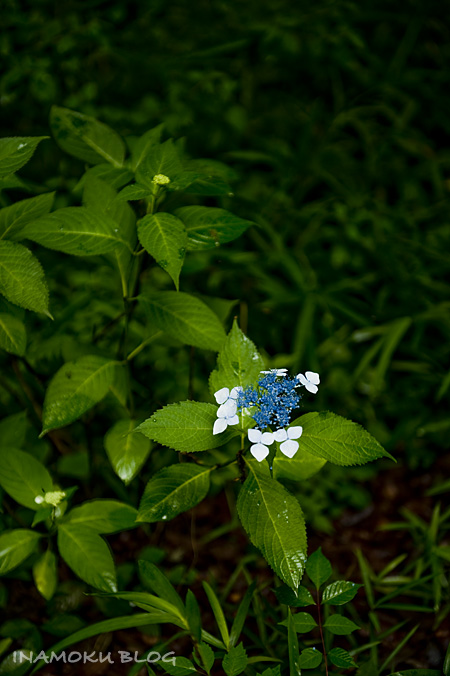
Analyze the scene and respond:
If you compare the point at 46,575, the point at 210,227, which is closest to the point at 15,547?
the point at 46,575

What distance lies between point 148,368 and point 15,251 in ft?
2.89

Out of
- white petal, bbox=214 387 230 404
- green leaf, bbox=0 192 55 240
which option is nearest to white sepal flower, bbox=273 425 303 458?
white petal, bbox=214 387 230 404

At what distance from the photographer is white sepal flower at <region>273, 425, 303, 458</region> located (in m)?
0.89

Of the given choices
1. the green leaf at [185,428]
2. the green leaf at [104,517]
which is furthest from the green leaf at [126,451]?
the green leaf at [185,428]

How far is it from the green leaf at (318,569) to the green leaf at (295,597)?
4 cm

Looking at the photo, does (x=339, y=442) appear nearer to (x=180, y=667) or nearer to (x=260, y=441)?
(x=260, y=441)

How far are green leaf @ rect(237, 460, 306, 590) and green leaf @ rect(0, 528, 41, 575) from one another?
486 mm

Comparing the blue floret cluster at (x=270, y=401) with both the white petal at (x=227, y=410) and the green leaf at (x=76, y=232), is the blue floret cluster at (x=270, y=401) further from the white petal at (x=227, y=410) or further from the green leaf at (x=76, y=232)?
the green leaf at (x=76, y=232)

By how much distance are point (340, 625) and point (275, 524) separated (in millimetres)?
292

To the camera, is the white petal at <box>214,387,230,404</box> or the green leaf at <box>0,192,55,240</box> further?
the green leaf at <box>0,192,55,240</box>

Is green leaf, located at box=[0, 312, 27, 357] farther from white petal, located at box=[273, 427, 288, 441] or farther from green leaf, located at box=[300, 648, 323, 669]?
green leaf, located at box=[300, 648, 323, 669]

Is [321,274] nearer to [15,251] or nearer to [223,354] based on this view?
[223,354]

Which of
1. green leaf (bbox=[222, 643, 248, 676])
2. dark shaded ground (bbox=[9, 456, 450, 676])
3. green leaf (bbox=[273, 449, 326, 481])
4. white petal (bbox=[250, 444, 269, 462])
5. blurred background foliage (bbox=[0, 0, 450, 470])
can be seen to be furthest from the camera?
blurred background foliage (bbox=[0, 0, 450, 470])

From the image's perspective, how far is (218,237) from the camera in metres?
1.07
